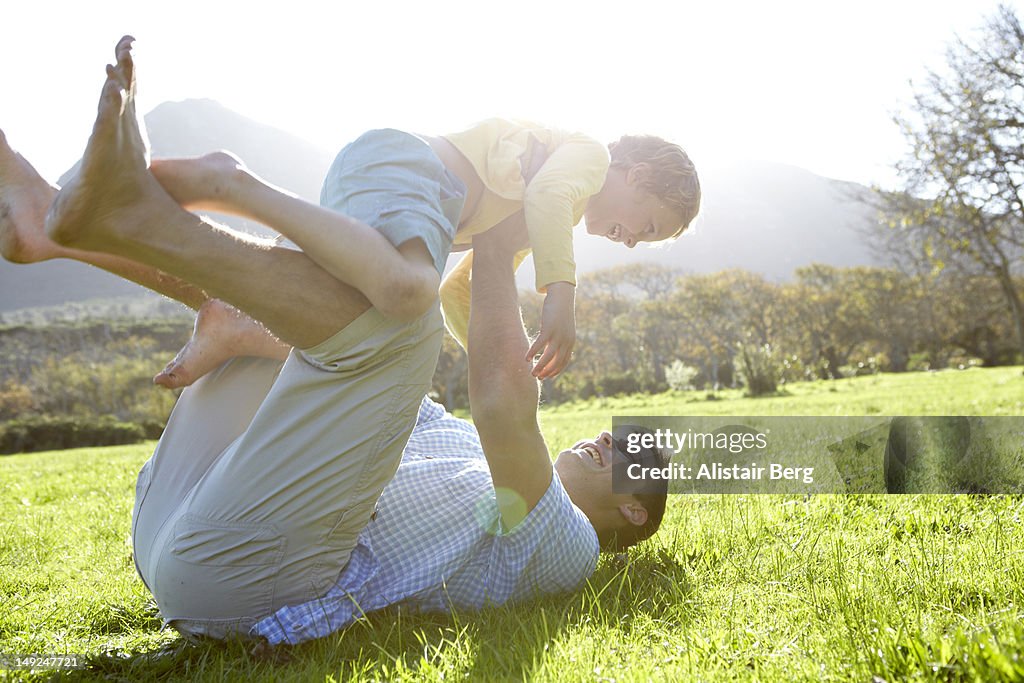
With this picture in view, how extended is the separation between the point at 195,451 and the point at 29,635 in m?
0.75

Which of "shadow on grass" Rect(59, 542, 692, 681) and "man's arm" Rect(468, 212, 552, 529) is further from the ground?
"man's arm" Rect(468, 212, 552, 529)

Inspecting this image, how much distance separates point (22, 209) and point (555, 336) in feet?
5.02

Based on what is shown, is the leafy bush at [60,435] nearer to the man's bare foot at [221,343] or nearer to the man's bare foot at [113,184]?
the man's bare foot at [221,343]

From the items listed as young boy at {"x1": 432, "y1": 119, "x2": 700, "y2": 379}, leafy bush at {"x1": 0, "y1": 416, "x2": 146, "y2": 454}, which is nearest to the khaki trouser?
young boy at {"x1": 432, "y1": 119, "x2": 700, "y2": 379}

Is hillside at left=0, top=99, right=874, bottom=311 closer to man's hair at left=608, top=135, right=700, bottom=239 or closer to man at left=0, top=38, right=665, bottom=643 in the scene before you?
man's hair at left=608, top=135, right=700, bottom=239

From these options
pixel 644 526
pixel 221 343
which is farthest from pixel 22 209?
pixel 644 526

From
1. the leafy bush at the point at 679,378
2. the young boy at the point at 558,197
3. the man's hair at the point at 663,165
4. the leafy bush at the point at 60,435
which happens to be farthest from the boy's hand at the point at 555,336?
the leafy bush at the point at 679,378

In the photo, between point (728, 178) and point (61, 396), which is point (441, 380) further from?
point (728, 178)

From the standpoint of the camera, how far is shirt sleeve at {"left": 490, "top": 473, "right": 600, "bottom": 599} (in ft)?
7.44

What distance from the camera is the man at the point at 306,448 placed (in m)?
1.57

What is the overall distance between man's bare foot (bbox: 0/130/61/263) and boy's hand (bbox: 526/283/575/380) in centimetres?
137

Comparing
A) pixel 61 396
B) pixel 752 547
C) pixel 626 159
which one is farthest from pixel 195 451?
pixel 61 396

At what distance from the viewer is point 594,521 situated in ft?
9.18

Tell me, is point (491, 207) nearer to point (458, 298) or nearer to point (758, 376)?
point (458, 298)
